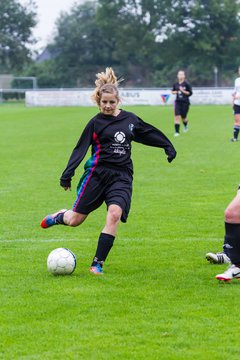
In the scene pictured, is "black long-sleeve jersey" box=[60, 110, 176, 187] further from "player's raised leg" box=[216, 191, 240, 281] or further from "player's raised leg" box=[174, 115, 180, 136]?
"player's raised leg" box=[174, 115, 180, 136]

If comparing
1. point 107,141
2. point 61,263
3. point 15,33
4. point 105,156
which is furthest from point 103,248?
point 15,33

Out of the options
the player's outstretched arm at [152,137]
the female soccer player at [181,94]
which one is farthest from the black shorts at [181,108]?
the player's outstretched arm at [152,137]

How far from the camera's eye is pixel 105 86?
698 centimetres

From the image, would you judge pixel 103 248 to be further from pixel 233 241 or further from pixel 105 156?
pixel 233 241

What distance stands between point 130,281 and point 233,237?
0.93 metres

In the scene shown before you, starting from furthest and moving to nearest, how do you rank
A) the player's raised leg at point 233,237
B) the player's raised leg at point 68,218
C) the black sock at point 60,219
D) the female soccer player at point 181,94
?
the female soccer player at point 181,94, the black sock at point 60,219, the player's raised leg at point 68,218, the player's raised leg at point 233,237

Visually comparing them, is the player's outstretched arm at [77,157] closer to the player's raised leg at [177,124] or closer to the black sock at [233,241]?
the black sock at [233,241]

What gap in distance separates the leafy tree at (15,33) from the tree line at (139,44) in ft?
0.32

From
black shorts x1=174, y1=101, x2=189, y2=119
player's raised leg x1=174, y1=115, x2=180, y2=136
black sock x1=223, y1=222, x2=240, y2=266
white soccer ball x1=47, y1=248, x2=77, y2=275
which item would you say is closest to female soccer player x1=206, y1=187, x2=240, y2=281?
black sock x1=223, y1=222, x2=240, y2=266

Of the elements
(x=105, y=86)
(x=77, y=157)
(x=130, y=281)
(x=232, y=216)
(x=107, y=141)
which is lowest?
(x=130, y=281)

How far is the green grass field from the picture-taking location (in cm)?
495

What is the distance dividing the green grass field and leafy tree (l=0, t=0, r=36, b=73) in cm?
6371

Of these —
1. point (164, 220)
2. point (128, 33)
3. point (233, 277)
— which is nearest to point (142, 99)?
point (128, 33)

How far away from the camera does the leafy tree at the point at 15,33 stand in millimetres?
76125
